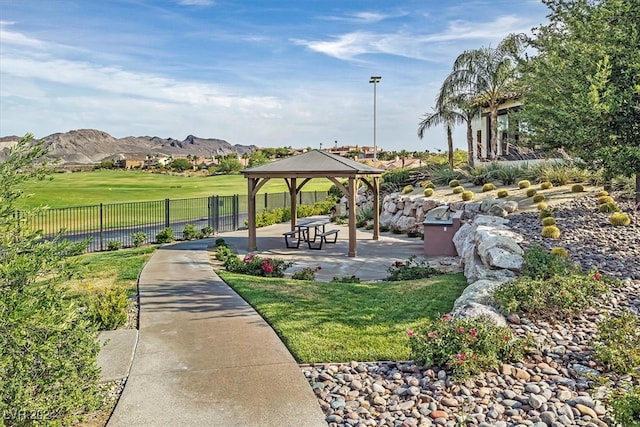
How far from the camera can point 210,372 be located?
16.5 feet

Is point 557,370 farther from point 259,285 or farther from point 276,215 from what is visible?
point 276,215

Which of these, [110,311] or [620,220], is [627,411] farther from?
[620,220]

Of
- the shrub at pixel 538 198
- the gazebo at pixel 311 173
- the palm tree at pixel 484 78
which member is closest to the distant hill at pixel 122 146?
the palm tree at pixel 484 78

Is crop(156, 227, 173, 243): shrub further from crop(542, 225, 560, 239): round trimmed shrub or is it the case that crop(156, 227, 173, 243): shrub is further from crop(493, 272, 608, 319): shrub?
crop(493, 272, 608, 319): shrub

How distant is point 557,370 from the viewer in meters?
4.83

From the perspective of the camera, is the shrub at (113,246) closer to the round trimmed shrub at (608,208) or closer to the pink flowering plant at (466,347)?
the pink flowering plant at (466,347)

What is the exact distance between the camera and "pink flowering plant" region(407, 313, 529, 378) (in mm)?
4746

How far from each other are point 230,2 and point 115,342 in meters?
12.7

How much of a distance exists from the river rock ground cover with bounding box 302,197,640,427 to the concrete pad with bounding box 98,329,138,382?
1.97m

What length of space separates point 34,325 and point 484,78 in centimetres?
2484

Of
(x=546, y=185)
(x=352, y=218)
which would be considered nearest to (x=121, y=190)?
(x=352, y=218)

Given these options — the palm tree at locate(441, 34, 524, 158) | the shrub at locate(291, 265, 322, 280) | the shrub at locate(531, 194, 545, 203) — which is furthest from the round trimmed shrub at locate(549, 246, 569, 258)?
the palm tree at locate(441, 34, 524, 158)

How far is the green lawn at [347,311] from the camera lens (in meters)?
5.62

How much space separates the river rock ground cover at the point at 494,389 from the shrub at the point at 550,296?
145mm
